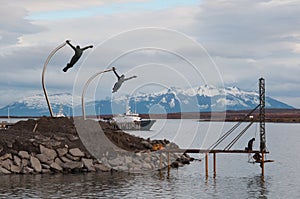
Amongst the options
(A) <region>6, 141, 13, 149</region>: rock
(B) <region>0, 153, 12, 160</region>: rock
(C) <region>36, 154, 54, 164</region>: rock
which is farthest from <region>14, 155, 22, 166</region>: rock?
(C) <region>36, 154, 54, 164</region>: rock

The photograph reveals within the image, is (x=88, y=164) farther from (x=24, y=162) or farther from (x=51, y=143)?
(x=24, y=162)

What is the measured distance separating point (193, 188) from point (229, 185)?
405 centimetres

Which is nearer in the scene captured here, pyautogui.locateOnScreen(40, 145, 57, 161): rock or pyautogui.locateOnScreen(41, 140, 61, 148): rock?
pyautogui.locateOnScreen(40, 145, 57, 161): rock

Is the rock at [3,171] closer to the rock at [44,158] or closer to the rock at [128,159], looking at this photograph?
the rock at [44,158]

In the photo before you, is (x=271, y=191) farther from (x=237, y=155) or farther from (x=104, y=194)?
(x=237, y=155)

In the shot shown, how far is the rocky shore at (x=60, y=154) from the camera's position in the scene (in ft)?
175

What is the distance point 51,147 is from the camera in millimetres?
55000

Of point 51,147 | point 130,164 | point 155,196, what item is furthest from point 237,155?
point 155,196

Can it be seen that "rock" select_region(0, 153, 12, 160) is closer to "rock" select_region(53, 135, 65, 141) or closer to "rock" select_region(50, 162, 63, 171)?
"rock" select_region(50, 162, 63, 171)

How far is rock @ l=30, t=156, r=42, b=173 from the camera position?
5281 centimetres

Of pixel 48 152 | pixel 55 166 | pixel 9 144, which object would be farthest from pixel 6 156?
pixel 55 166

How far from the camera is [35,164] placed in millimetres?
52969

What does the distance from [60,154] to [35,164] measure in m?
2.61

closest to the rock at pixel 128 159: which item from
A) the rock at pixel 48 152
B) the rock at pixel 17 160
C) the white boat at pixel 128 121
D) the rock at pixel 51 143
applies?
the rock at pixel 51 143
